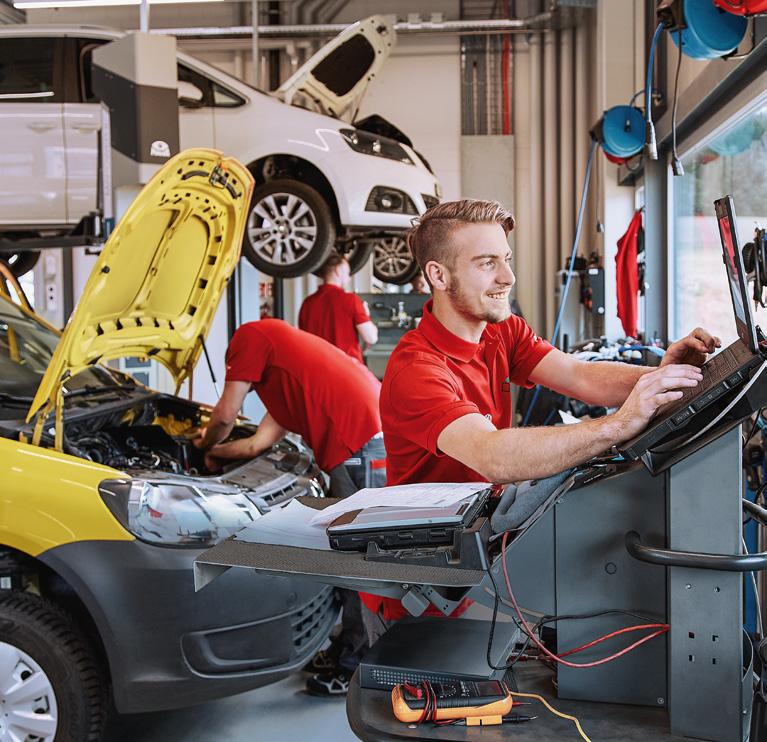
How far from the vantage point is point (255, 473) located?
10.2 ft

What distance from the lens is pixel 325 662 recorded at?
3531mm

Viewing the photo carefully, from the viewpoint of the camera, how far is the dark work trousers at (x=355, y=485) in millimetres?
3416

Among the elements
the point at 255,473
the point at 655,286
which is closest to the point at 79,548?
the point at 255,473

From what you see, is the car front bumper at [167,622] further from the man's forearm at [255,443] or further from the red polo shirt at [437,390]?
the man's forearm at [255,443]

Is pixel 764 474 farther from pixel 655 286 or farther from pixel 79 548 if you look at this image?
pixel 655 286

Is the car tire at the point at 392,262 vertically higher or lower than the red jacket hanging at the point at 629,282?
higher

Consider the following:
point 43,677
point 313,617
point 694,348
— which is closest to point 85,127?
point 313,617

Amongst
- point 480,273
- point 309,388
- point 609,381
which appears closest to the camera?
point 480,273

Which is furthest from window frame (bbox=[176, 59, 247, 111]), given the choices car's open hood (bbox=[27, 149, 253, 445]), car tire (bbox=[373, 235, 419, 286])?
car's open hood (bbox=[27, 149, 253, 445])

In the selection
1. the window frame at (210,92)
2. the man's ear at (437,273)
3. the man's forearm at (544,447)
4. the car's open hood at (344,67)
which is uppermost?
the car's open hood at (344,67)

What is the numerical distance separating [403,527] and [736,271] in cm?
63

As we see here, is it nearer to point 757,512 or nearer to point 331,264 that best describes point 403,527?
point 757,512

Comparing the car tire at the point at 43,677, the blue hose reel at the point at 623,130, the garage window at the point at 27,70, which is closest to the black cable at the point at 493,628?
the car tire at the point at 43,677

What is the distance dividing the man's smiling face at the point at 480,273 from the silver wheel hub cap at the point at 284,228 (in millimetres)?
4506
